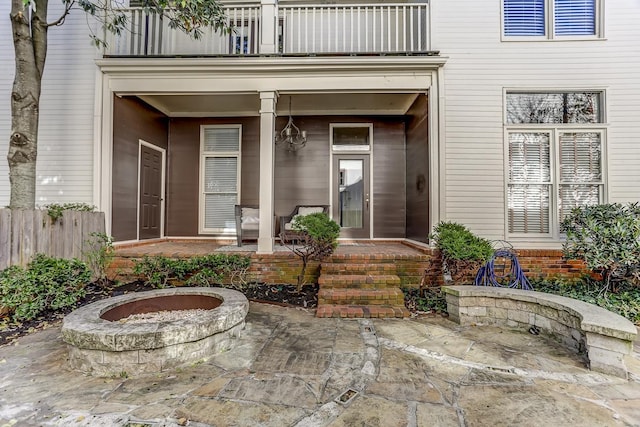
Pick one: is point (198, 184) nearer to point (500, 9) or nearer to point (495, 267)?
point (495, 267)

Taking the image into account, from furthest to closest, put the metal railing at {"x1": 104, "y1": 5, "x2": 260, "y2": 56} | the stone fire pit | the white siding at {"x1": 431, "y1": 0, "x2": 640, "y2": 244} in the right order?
1. the metal railing at {"x1": 104, "y1": 5, "x2": 260, "y2": 56}
2. the white siding at {"x1": 431, "y1": 0, "x2": 640, "y2": 244}
3. the stone fire pit

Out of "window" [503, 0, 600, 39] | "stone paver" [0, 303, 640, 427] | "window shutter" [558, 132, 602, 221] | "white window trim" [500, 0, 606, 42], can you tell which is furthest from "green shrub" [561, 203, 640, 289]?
"window" [503, 0, 600, 39]

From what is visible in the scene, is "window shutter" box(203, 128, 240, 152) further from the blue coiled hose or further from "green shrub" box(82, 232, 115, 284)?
the blue coiled hose

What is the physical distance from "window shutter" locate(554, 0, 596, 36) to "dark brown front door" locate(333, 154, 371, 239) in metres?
3.72

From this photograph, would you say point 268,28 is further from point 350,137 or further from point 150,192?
point 150,192

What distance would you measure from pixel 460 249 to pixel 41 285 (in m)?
5.05

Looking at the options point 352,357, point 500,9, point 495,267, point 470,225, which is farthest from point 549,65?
point 352,357

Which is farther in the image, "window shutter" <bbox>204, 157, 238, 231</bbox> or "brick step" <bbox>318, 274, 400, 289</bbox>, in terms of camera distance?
"window shutter" <bbox>204, 157, 238, 231</bbox>

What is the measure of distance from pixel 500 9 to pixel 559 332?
191 inches

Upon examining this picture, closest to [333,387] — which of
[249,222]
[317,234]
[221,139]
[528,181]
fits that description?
[317,234]

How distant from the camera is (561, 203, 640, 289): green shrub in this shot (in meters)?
3.70

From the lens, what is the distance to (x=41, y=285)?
3.44 meters

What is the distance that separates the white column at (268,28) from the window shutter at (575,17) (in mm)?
4535

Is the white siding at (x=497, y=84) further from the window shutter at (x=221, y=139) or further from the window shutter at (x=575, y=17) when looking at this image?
the window shutter at (x=221, y=139)
